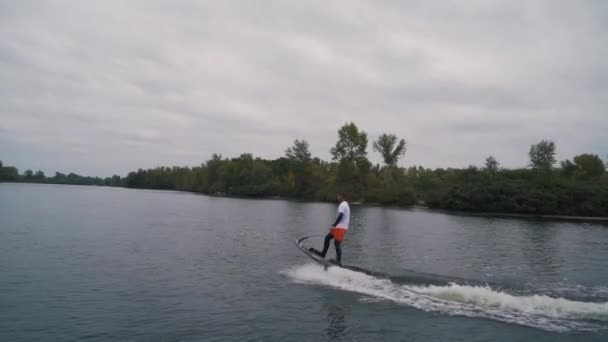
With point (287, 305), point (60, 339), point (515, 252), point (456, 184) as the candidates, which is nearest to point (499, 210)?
point (456, 184)

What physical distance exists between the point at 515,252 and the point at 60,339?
25866 millimetres

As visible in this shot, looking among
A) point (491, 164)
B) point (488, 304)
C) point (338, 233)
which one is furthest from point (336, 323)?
point (491, 164)

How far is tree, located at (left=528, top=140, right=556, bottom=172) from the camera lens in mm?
96375

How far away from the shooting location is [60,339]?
1061 cm

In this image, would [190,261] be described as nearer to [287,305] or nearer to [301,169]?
[287,305]

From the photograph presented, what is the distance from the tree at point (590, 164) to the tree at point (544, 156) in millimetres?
19790

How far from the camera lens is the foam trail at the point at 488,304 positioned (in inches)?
490

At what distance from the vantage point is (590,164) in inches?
4387

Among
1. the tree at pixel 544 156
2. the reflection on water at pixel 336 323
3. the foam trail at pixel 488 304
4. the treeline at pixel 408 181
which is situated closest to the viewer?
the reflection on water at pixel 336 323

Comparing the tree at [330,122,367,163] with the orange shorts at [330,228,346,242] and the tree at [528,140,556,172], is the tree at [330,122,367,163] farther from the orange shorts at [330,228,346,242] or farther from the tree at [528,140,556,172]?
the orange shorts at [330,228,346,242]

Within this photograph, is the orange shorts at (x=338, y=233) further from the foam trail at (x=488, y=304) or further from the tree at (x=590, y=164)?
the tree at (x=590, y=164)

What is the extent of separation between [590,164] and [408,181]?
4596 centimetres

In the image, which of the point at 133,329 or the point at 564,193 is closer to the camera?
the point at 133,329

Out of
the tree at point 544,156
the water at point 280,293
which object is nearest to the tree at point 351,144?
the tree at point 544,156
